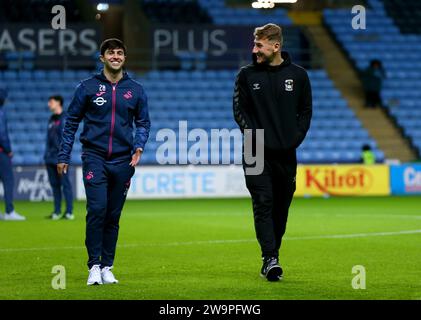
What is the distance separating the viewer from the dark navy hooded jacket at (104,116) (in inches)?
384

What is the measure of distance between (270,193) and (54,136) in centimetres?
933

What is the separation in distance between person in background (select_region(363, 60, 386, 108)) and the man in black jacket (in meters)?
22.9

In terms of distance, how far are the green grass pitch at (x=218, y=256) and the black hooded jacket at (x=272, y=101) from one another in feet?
4.40

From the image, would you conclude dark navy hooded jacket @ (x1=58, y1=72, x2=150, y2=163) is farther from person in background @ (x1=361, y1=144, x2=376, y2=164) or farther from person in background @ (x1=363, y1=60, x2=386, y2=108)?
person in background @ (x1=363, y1=60, x2=386, y2=108)

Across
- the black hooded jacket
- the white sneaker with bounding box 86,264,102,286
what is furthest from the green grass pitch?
the black hooded jacket

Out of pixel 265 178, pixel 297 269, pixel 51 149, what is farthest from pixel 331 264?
pixel 51 149

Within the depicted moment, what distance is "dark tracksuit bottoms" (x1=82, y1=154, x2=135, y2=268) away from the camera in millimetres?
9734

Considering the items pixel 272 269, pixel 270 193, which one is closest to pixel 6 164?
pixel 270 193

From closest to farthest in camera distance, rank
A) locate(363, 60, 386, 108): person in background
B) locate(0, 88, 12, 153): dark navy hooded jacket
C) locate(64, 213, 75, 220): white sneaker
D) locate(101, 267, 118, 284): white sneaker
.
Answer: locate(101, 267, 118, 284): white sneaker → locate(0, 88, 12, 153): dark navy hooded jacket → locate(64, 213, 75, 220): white sneaker → locate(363, 60, 386, 108): person in background

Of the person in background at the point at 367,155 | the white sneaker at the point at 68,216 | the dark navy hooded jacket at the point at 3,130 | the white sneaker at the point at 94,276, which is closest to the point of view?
the white sneaker at the point at 94,276

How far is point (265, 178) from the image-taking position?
10.1 metres

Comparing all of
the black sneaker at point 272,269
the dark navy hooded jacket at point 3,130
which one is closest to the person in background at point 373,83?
the dark navy hooded jacket at point 3,130

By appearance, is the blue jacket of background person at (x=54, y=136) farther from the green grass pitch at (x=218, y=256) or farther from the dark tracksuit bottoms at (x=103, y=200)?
the dark tracksuit bottoms at (x=103, y=200)

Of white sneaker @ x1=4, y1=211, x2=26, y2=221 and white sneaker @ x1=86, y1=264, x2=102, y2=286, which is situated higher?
white sneaker @ x1=4, y1=211, x2=26, y2=221
